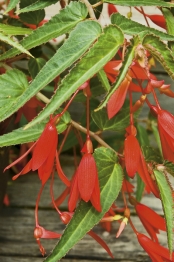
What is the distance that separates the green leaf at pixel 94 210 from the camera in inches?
18.4

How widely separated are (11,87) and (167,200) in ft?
0.68

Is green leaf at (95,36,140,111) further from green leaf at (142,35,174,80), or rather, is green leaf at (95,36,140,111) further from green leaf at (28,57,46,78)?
green leaf at (28,57,46,78)

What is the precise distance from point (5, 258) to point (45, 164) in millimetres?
311

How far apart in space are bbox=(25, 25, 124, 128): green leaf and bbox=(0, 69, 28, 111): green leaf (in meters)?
0.14

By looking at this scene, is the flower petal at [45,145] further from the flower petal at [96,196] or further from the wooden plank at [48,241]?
the wooden plank at [48,241]

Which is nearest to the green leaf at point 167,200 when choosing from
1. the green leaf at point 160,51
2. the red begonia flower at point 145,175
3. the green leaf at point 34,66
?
the red begonia flower at point 145,175

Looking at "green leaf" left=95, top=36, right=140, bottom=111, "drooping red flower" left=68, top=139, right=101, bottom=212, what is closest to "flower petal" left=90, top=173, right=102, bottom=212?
"drooping red flower" left=68, top=139, right=101, bottom=212

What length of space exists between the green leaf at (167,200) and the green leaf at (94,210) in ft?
0.14

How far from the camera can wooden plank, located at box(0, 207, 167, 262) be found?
0.75 m

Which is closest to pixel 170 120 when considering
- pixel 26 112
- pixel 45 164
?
pixel 45 164

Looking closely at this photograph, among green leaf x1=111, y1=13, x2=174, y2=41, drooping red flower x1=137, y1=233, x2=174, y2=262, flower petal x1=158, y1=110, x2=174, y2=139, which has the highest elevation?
green leaf x1=111, y1=13, x2=174, y2=41

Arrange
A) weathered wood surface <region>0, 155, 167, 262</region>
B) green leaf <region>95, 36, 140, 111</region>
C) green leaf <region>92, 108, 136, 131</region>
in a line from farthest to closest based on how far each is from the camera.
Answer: weathered wood surface <region>0, 155, 167, 262</region>, green leaf <region>92, 108, 136, 131</region>, green leaf <region>95, 36, 140, 111</region>

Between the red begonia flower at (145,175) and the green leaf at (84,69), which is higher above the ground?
the green leaf at (84,69)

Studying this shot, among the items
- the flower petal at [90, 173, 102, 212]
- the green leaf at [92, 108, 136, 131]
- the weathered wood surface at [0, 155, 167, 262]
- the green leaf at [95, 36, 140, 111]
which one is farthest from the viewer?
the weathered wood surface at [0, 155, 167, 262]
